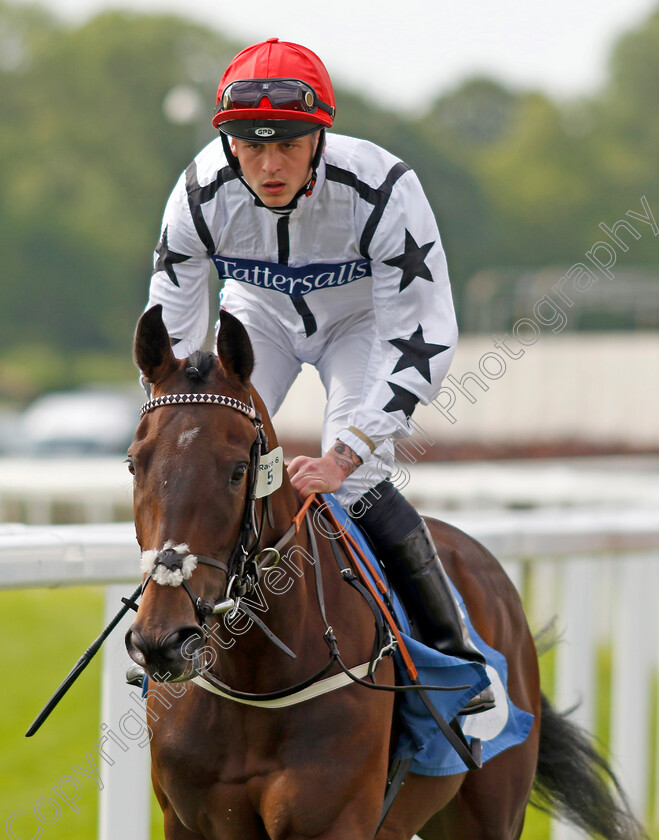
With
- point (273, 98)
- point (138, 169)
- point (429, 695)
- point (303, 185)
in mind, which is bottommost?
point (138, 169)

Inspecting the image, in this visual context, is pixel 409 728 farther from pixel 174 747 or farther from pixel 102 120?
pixel 102 120

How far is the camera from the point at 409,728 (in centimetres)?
301

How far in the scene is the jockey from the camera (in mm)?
2869

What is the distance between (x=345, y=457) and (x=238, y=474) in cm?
55

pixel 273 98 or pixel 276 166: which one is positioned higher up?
pixel 273 98

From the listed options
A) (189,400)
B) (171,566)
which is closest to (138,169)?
(189,400)

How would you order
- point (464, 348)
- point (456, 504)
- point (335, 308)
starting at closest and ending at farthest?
point (335, 308), point (456, 504), point (464, 348)

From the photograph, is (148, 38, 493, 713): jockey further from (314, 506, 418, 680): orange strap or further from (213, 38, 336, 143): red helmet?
(314, 506, 418, 680): orange strap

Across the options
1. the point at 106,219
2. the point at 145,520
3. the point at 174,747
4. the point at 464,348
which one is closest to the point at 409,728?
the point at 174,747

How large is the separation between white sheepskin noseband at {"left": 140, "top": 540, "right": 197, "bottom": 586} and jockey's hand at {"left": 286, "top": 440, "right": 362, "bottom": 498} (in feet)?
1.94

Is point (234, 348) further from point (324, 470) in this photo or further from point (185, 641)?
point (185, 641)

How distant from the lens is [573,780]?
13.2 ft

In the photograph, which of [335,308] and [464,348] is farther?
[464,348]

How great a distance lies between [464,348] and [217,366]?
15.3 m
